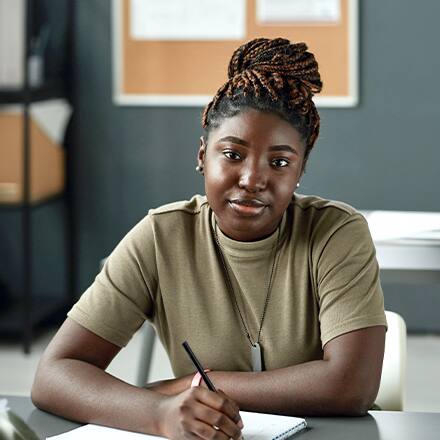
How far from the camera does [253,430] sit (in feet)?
4.65

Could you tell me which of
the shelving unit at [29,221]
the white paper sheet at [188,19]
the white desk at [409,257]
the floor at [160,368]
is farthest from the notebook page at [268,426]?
the white paper sheet at [188,19]

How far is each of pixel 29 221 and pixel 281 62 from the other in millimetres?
2613

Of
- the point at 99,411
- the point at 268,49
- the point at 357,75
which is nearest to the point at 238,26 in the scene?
the point at 357,75

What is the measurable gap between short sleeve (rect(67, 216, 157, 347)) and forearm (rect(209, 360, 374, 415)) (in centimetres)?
20

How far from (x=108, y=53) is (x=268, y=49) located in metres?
2.97

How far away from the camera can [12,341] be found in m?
4.35

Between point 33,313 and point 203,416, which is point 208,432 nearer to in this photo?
point 203,416

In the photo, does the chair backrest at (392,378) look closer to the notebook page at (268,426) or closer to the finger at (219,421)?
the notebook page at (268,426)

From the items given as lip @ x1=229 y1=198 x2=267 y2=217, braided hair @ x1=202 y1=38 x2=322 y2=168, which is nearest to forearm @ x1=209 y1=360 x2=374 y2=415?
lip @ x1=229 y1=198 x2=267 y2=217

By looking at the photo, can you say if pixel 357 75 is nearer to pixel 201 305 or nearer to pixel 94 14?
pixel 94 14

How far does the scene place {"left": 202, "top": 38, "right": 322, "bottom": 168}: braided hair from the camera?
1646 millimetres

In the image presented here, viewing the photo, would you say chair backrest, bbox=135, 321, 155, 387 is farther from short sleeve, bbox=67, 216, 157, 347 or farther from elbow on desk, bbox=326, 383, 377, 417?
elbow on desk, bbox=326, 383, 377, 417

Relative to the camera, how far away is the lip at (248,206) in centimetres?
164

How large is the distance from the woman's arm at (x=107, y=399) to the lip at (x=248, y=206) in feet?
0.90
